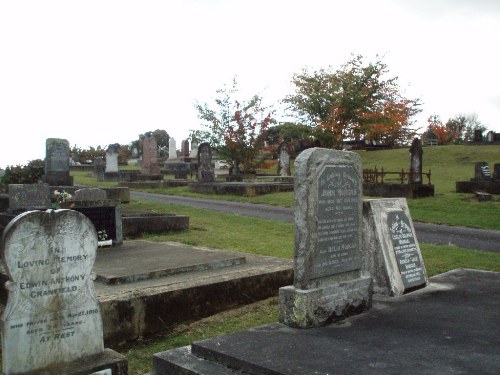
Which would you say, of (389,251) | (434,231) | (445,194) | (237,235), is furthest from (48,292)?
(445,194)

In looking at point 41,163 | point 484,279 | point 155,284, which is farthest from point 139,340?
point 41,163

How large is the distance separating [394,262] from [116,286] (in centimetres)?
357

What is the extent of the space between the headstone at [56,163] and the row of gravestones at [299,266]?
17718mm

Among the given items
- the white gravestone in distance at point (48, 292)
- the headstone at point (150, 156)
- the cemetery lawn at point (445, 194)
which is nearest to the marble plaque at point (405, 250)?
the white gravestone in distance at point (48, 292)

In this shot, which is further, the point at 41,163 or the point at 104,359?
the point at 41,163

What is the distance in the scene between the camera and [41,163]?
25438 mm

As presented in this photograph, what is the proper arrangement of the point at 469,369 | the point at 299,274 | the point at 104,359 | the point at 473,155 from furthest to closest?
the point at 473,155
the point at 299,274
the point at 104,359
the point at 469,369

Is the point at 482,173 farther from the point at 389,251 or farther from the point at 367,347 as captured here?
the point at 367,347

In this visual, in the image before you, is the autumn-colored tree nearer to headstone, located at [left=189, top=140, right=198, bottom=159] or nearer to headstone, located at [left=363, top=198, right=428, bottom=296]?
headstone, located at [left=189, top=140, right=198, bottom=159]

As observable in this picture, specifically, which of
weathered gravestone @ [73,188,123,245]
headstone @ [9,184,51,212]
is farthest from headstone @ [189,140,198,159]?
weathered gravestone @ [73,188,123,245]

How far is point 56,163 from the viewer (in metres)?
21.6

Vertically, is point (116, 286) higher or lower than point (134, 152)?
lower

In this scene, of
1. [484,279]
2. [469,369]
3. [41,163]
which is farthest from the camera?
[41,163]

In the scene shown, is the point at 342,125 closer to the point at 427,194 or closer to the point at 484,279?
the point at 427,194
